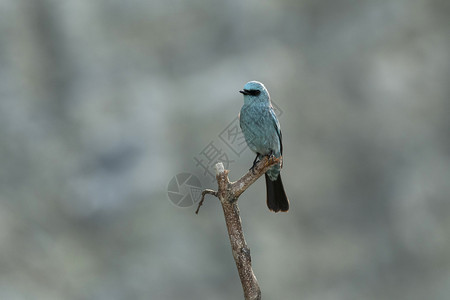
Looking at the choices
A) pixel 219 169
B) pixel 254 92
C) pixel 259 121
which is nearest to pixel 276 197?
pixel 259 121

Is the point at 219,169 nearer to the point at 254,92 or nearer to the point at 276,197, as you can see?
the point at 254,92

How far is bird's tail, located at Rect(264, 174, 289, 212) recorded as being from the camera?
6.80 metres

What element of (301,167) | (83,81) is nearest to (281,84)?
(301,167)

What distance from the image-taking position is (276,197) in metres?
6.82

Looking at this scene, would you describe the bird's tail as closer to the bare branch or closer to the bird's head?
the bird's head

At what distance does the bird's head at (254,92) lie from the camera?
6.45 metres

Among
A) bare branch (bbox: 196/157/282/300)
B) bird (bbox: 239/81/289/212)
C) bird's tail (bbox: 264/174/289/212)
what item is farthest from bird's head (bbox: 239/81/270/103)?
bare branch (bbox: 196/157/282/300)

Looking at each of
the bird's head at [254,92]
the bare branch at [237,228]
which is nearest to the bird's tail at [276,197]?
the bird's head at [254,92]

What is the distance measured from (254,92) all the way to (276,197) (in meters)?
1.47

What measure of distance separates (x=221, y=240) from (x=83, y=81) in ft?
18.0

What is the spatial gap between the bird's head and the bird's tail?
45.4 inches

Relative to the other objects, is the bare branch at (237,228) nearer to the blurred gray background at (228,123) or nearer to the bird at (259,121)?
the bird at (259,121)

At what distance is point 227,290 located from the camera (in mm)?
11445

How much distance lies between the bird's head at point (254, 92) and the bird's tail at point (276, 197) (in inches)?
45.4
